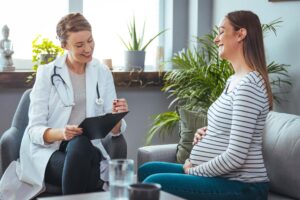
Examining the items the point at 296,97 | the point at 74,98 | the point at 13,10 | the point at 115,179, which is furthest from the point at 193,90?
the point at 115,179

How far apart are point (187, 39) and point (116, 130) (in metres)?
1.44

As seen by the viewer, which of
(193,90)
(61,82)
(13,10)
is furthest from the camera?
(13,10)

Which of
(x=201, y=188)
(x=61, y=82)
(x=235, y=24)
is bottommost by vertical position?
(x=201, y=188)

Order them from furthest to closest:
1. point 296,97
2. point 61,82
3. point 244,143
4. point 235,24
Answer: point 296,97 → point 61,82 → point 235,24 → point 244,143

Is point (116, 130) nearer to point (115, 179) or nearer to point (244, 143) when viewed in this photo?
point (244, 143)

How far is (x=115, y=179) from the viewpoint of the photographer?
1646mm

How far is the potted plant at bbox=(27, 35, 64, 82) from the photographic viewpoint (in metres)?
3.49

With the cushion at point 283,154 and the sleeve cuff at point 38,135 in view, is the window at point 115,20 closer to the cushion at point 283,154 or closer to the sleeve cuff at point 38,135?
the sleeve cuff at point 38,135

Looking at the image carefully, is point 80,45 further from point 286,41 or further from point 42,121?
point 286,41

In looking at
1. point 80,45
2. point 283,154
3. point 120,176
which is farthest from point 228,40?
point 120,176

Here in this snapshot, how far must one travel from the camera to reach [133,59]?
3869 mm

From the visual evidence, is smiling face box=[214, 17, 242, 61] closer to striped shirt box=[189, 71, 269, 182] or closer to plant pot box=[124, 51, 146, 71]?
striped shirt box=[189, 71, 269, 182]

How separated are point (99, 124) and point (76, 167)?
8.3 inches

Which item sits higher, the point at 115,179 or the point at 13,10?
the point at 13,10
